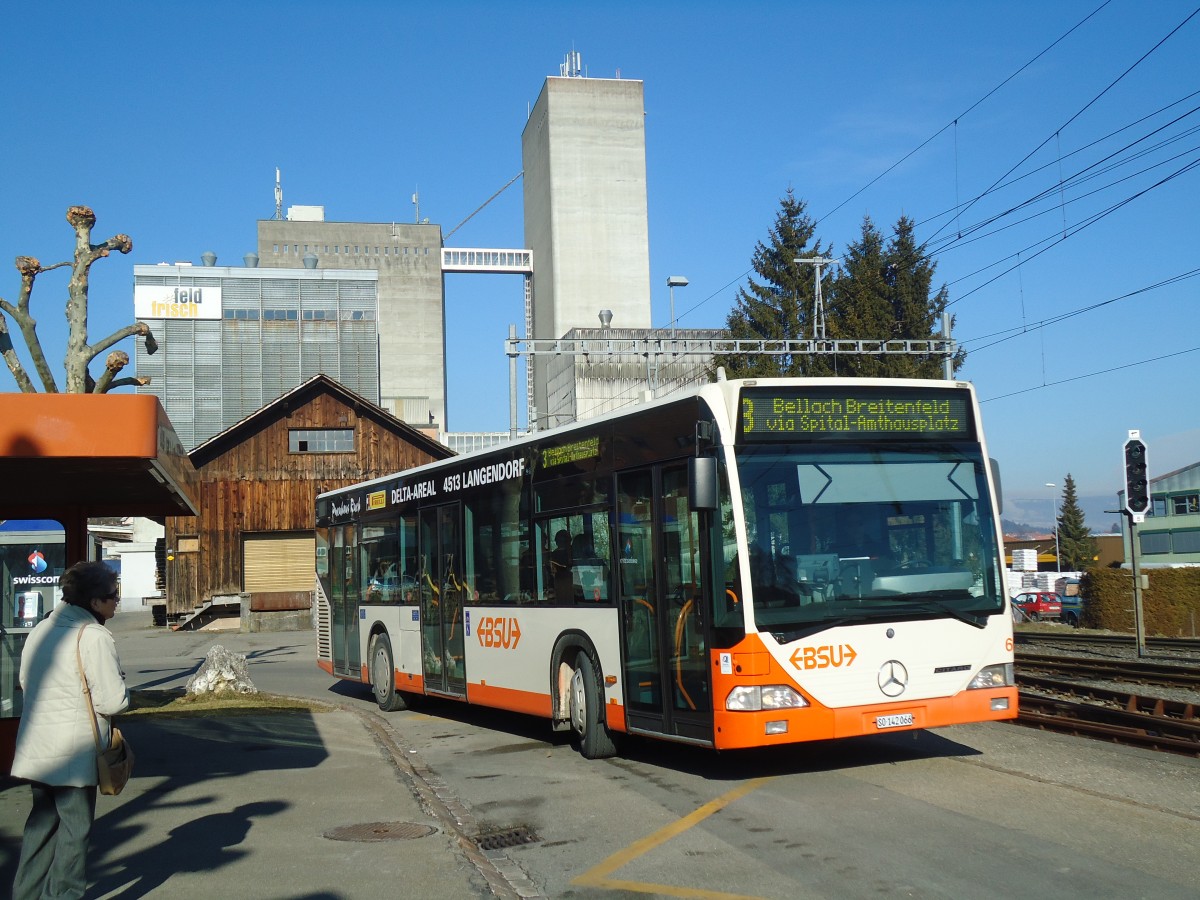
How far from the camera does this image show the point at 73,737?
18.8 ft

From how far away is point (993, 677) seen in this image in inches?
392

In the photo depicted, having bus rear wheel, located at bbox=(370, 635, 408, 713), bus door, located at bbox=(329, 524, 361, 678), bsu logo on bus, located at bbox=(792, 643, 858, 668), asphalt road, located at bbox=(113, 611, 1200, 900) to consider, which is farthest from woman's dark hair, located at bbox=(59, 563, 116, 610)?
bus door, located at bbox=(329, 524, 361, 678)

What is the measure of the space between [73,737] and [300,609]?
41.7 m

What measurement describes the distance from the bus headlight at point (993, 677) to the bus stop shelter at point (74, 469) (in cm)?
644

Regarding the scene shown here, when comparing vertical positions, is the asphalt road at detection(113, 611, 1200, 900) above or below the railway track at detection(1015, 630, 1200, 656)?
above

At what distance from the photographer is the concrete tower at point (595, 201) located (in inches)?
4156

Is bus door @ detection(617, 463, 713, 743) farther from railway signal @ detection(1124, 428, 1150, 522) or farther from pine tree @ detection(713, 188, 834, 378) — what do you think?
pine tree @ detection(713, 188, 834, 378)

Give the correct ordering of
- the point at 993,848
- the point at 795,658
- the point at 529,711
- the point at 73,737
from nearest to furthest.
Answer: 1. the point at 73,737
2. the point at 993,848
3. the point at 795,658
4. the point at 529,711

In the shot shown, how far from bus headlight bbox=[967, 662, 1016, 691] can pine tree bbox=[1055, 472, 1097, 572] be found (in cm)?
9601

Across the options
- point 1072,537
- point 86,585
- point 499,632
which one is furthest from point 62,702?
→ point 1072,537

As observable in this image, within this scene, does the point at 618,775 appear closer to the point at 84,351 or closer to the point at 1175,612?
the point at 84,351

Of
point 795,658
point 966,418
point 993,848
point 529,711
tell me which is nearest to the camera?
point 993,848

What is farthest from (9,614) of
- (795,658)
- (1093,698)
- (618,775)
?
(1093,698)

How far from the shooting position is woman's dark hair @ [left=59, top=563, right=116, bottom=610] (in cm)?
593
